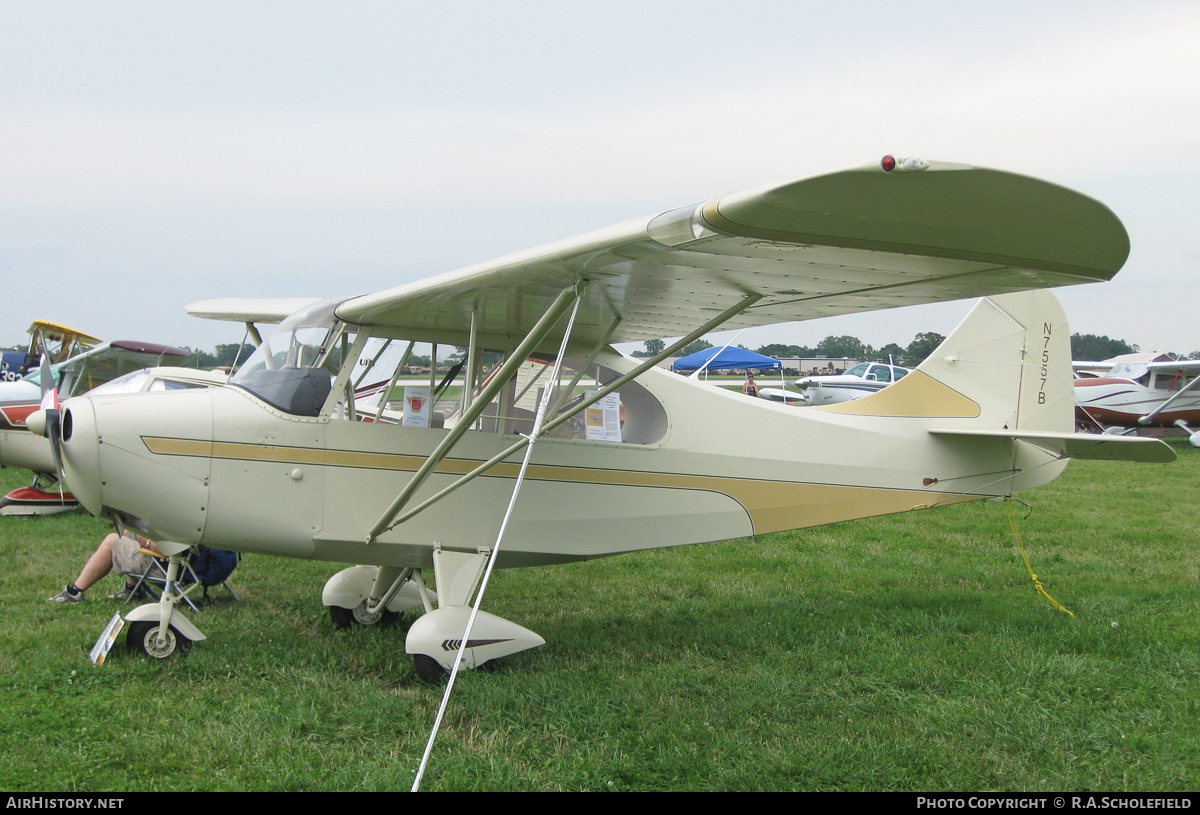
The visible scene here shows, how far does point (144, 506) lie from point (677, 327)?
3405 mm

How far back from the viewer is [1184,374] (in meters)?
20.7

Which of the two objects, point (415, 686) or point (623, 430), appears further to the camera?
point (623, 430)

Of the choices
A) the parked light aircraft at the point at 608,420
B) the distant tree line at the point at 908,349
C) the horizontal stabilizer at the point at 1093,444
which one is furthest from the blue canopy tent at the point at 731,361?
the parked light aircraft at the point at 608,420

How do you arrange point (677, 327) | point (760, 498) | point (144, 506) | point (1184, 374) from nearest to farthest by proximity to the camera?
1. point (144, 506)
2. point (677, 327)
3. point (760, 498)
4. point (1184, 374)

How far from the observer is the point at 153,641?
5.01 meters

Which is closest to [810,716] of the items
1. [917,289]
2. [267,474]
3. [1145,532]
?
[917,289]

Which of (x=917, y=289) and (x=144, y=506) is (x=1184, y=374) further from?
(x=144, y=506)

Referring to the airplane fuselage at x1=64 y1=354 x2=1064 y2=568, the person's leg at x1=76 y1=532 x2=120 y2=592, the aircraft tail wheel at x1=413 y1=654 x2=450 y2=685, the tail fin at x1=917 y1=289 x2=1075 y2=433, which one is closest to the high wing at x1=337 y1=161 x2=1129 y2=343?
the airplane fuselage at x1=64 y1=354 x2=1064 y2=568

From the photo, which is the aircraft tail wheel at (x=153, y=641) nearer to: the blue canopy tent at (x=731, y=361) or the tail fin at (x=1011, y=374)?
the tail fin at (x=1011, y=374)

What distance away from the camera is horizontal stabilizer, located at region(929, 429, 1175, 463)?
223 inches

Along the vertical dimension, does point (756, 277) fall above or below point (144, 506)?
above

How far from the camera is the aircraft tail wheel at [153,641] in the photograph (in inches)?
197

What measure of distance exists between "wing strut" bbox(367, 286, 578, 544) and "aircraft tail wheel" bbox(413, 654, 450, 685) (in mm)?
766

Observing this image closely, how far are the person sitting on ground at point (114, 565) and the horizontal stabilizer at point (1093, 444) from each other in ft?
20.7
